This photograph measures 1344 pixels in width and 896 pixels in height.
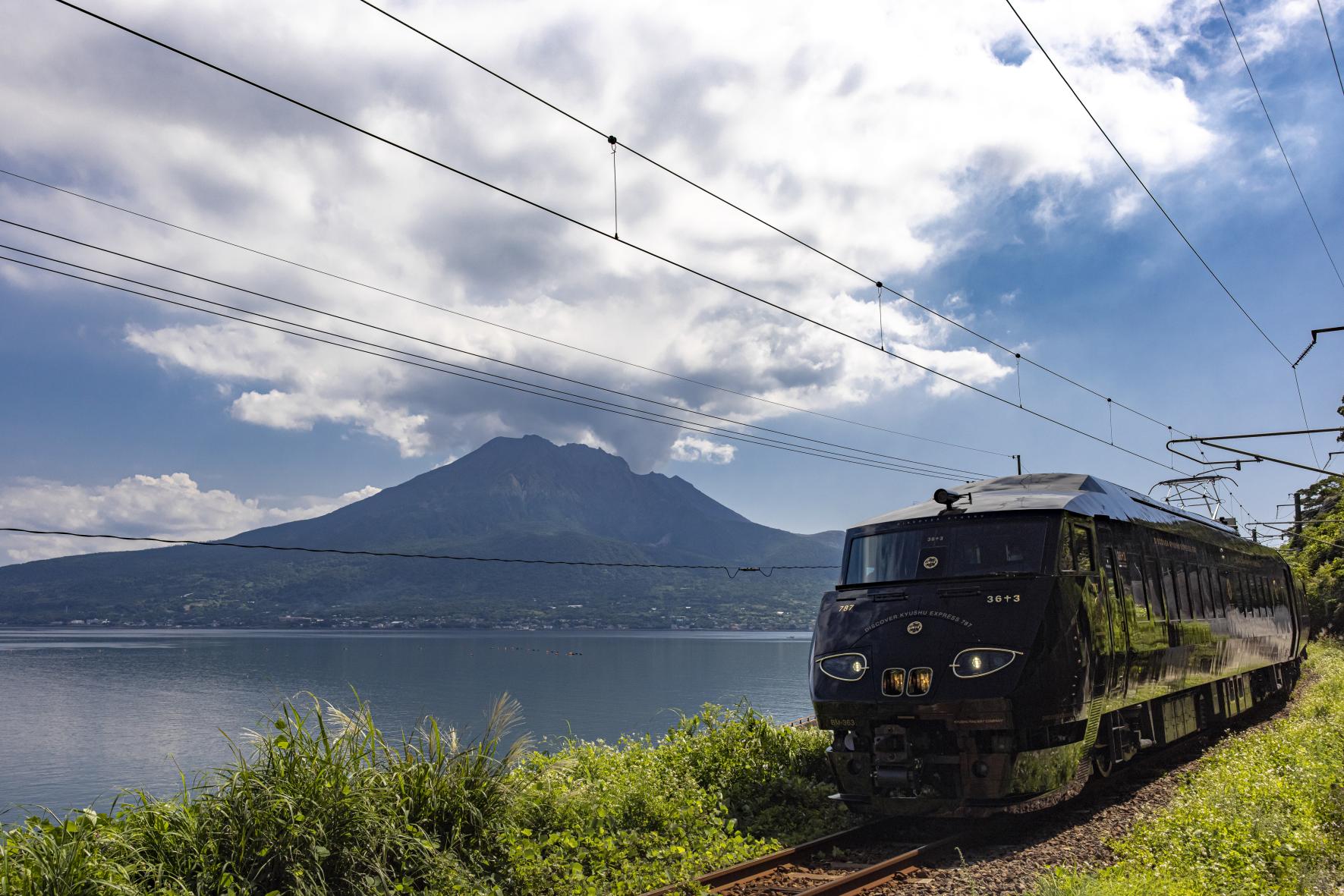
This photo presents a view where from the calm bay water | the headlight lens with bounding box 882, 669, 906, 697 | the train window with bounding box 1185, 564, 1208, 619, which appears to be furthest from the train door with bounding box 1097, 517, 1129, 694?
the calm bay water

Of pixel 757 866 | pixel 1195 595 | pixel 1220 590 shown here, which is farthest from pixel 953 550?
pixel 1220 590

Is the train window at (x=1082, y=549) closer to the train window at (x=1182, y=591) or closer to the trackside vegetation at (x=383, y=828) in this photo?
the train window at (x=1182, y=591)

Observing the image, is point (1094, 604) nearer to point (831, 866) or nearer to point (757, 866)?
point (831, 866)

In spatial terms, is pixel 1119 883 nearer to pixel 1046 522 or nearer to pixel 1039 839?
pixel 1039 839

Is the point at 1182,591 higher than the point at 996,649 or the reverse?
higher

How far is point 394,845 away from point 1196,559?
1367cm

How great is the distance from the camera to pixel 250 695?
105688 millimetres

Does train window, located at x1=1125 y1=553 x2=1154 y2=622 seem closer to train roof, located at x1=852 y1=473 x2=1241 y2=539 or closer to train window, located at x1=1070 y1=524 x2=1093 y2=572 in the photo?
train roof, located at x1=852 y1=473 x2=1241 y2=539

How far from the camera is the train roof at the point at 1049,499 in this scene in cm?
1099

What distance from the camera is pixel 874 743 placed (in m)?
9.95

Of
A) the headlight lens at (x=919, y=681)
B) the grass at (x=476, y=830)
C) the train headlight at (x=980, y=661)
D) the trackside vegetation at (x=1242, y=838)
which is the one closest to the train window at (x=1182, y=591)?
the trackside vegetation at (x=1242, y=838)

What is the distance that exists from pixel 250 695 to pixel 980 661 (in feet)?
372

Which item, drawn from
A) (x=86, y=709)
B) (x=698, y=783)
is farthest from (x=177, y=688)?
(x=698, y=783)

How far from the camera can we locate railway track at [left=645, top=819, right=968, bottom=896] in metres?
7.84
